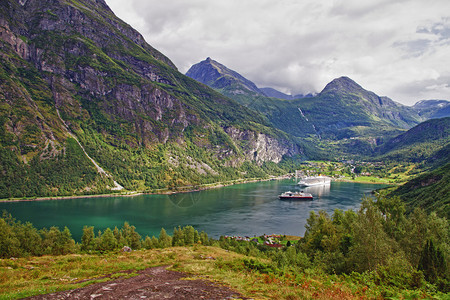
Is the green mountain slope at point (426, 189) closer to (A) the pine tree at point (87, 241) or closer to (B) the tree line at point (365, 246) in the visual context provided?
(B) the tree line at point (365, 246)

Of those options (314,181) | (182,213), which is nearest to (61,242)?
(182,213)

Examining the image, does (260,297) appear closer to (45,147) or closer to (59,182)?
(59,182)

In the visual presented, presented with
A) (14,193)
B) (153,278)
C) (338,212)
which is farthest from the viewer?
(14,193)

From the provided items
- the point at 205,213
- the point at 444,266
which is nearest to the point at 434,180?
the point at 205,213

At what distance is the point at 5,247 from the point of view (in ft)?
110

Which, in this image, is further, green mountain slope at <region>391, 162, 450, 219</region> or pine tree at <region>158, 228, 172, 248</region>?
green mountain slope at <region>391, 162, 450, 219</region>

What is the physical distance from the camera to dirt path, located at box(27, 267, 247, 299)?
11312mm

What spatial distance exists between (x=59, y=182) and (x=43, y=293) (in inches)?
6147

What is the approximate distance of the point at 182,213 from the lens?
9894 cm

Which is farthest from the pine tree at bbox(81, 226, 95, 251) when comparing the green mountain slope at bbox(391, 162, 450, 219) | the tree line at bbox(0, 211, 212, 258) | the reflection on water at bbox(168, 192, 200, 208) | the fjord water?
the green mountain slope at bbox(391, 162, 450, 219)

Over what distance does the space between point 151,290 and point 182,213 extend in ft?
293

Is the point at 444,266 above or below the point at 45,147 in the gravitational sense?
below

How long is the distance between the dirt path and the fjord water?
57156mm

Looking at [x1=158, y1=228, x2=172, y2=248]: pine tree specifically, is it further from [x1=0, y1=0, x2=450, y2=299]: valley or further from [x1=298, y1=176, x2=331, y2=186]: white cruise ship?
[x1=298, y1=176, x2=331, y2=186]: white cruise ship
